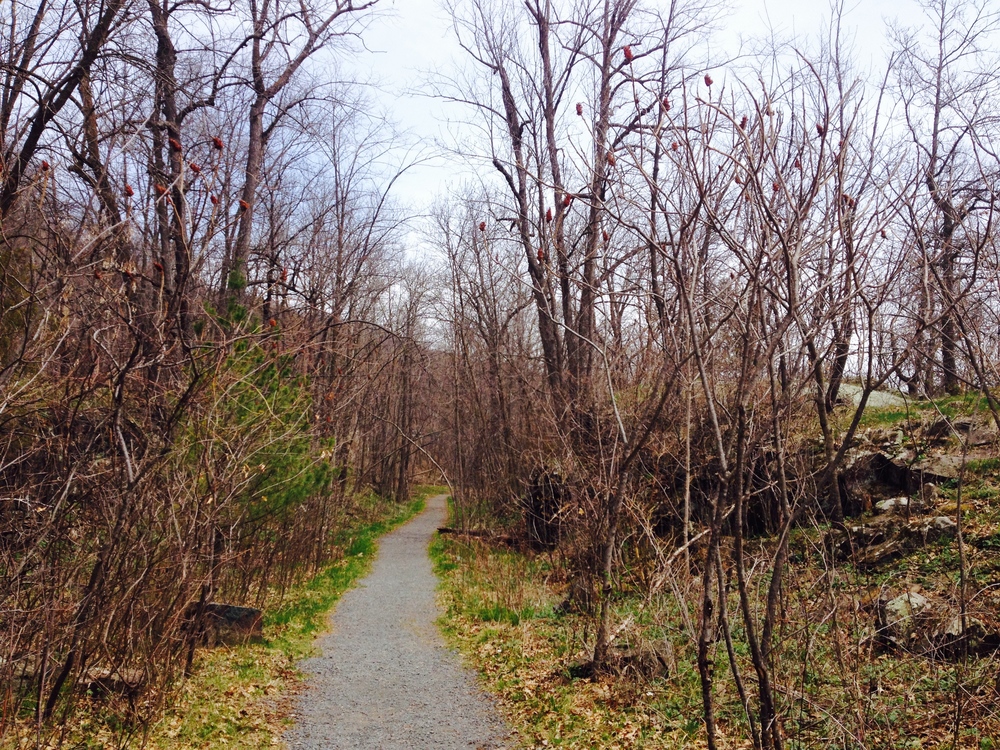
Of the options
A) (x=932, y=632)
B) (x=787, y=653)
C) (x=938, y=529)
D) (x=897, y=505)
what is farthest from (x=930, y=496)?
(x=787, y=653)

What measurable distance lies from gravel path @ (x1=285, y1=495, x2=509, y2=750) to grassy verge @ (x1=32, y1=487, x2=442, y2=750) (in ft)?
0.69

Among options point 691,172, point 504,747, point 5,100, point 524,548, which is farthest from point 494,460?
point 691,172

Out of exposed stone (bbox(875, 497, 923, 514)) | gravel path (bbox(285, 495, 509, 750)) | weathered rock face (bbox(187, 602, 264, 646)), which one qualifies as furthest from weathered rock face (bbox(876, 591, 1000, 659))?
weathered rock face (bbox(187, 602, 264, 646))

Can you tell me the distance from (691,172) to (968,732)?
4169mm

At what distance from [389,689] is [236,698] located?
139 centimetres

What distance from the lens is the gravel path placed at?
5617 millimetres

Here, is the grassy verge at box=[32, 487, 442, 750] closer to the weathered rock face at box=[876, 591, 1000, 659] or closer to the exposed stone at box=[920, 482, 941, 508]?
the weathered rock face at box=[876, 591, 1000, 659]

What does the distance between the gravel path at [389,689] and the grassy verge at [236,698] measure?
0.21 m

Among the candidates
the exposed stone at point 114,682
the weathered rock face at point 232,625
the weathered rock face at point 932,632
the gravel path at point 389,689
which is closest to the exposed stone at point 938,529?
the weathered rock face at point 932,632

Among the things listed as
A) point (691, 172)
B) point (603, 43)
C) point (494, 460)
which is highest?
point (603, 43)

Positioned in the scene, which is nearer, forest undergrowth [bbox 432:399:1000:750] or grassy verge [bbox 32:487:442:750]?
forest undergrowth [bbox 432:399:1000:750]

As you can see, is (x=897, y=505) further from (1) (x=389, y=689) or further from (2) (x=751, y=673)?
(1) (x=389, y=689)

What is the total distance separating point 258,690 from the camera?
21.1 ft

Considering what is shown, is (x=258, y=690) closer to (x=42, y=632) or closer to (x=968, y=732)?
(x=42, y=632)
